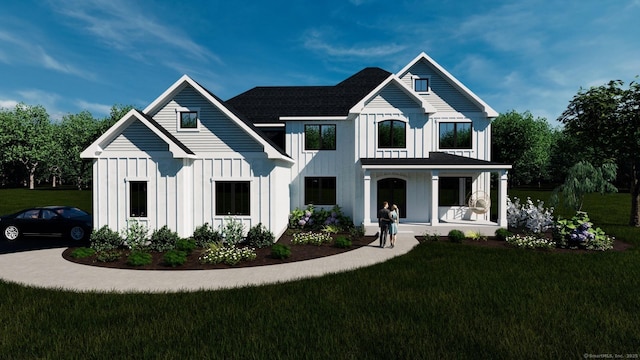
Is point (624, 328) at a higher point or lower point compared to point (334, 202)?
lower

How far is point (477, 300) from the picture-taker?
7.02 metres

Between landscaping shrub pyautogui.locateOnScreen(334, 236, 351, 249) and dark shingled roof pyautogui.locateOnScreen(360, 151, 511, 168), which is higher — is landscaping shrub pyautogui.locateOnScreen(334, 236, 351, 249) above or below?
below

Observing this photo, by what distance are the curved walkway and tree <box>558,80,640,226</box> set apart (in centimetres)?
1614

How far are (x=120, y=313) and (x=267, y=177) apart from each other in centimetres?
748

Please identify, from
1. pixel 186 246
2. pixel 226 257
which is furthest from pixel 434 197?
pixel 186 246

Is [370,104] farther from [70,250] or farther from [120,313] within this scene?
[70,250]

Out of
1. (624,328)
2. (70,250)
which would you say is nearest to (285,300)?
(624,328)

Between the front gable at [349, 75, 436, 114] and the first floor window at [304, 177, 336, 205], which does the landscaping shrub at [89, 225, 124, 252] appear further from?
the front gable at [349, 75, 436, 114]

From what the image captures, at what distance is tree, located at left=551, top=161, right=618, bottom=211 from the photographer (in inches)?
738

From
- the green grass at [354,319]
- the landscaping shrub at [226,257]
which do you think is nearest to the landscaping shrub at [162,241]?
the landscaping shrub at [226,257]

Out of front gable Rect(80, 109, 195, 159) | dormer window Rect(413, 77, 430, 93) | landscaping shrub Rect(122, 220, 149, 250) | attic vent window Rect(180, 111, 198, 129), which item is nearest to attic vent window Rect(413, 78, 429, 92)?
dormer window Rect(413, 77, 430, 93)

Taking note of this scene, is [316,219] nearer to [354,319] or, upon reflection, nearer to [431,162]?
[431,162]

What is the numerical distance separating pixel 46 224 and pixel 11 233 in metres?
1.85

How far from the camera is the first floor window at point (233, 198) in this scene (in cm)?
1306
